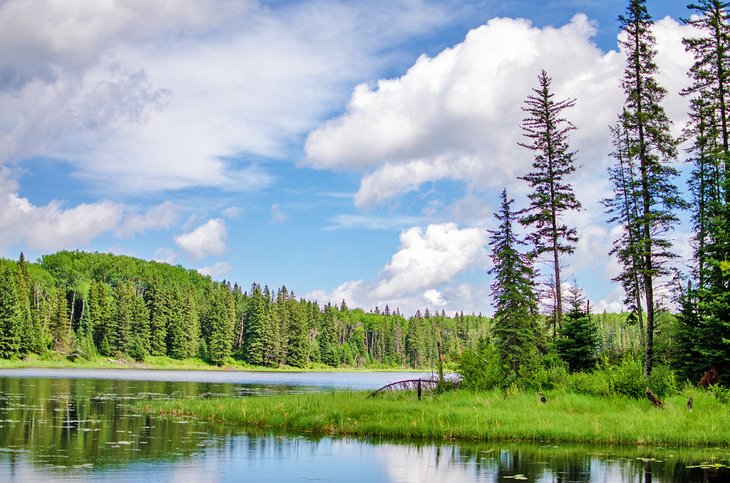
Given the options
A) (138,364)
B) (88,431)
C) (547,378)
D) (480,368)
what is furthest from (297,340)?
(88,431)

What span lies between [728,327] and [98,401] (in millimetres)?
39861

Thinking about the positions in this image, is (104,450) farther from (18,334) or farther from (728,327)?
(18,334)

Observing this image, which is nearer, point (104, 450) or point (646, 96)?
point (104, 450)

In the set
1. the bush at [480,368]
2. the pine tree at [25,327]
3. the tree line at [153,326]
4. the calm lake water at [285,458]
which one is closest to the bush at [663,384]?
→ the calm lake water at [285,458]

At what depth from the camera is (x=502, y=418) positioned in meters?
32.9

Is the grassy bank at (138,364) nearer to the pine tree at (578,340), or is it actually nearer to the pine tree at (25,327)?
the pine tree at (25,327)

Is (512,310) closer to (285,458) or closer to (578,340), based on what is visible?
(578,340)

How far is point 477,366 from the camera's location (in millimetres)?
43062

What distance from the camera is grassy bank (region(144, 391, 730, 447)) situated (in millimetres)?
30391

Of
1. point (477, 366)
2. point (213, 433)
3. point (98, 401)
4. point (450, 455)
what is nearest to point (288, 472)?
point (450, 455)

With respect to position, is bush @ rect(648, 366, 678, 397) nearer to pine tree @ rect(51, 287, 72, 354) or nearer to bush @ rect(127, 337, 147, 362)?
pine tree @ rect(51, 287, 72, 354)

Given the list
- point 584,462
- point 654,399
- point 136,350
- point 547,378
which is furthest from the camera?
point 136,350

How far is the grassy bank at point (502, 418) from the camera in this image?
3039 centimetres

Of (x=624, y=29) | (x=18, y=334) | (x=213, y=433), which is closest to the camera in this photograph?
(x=213, y=433)
